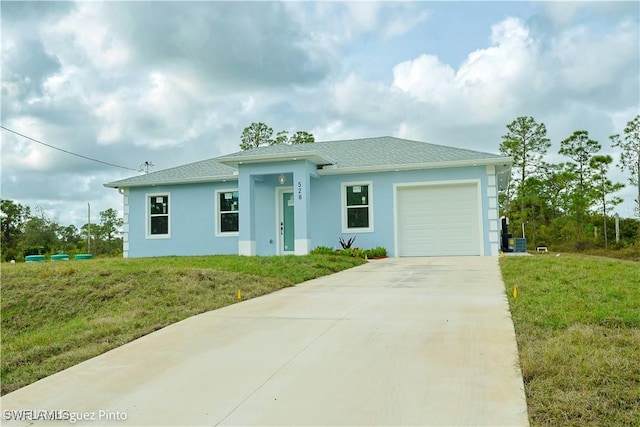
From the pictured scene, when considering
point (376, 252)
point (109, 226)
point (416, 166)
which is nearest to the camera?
point (376, 252)

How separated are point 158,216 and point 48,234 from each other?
1526 cm

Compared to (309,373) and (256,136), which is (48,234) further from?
(309,373)

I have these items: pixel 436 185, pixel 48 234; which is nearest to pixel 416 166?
pixel 436 185

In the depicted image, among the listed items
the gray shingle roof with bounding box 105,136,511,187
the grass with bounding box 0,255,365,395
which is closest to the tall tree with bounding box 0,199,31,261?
the gray shingle roof with bounding box 105,136,511,187

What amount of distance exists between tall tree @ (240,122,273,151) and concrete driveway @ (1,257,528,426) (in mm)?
25564

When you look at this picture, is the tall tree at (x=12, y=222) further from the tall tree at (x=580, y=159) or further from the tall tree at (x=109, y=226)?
the tall tree at (x=580, y=159)

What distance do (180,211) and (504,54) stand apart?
1209 cm

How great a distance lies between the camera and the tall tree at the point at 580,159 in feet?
77.0

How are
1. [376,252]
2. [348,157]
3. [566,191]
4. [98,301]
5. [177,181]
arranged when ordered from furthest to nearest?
[566,191] → [177,181] → [348,157] → [376,252] → [98,301]

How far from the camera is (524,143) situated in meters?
26.6

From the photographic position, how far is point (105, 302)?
25.7 ft

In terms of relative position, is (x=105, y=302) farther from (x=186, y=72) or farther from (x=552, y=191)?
→ (x=552, y=191)

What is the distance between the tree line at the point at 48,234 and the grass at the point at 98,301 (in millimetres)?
18396

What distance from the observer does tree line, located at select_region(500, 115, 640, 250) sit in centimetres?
2300
